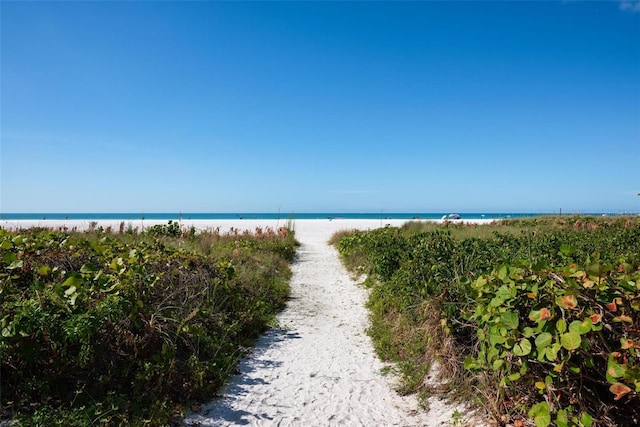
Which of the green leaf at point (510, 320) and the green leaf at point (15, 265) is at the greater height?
the green leaf at point (15, 265)

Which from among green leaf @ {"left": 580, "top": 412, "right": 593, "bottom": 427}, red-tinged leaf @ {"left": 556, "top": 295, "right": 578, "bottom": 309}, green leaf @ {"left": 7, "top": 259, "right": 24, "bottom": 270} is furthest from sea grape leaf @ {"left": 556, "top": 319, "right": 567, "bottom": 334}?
green leaf @ {"left": 7, "top": 259, "right": 24, "bottom": 270}

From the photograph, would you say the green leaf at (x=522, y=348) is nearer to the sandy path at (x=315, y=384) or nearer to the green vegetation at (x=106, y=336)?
the sandy path at (x=315, y=384)

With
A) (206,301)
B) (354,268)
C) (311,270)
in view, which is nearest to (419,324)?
(206,301)

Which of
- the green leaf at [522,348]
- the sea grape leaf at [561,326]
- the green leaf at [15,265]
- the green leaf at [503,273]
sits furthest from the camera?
the green leaf at [15,265]

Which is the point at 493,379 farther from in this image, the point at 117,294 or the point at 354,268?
the point at 354,268

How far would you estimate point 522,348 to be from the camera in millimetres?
2842

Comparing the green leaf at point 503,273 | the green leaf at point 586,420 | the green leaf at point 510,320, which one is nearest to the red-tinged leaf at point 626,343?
the green leaf at point 586,420

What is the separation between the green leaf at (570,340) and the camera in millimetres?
2527

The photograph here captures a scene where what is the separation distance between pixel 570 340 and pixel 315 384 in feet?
10.2

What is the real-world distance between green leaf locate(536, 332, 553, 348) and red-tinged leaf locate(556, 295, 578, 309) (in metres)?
0.25

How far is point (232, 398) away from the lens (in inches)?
172

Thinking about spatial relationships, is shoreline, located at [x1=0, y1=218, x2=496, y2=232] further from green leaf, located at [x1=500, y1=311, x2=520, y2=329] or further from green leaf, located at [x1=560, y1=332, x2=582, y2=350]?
green leaf, located at [x1=560, y1=332, x2=582, y2=350]

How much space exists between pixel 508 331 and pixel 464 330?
1491 millimetres

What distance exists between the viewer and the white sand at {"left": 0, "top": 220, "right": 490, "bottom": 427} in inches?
157
